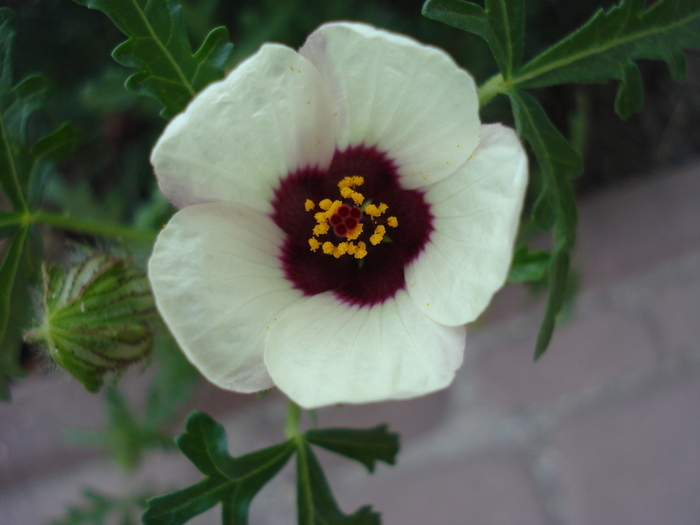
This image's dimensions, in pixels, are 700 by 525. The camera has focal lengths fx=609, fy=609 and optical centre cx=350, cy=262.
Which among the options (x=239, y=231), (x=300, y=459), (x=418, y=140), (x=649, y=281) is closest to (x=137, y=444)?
(x=300, y=459)

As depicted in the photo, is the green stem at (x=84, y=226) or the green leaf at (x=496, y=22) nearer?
the green leaf at (x=496, y=22)

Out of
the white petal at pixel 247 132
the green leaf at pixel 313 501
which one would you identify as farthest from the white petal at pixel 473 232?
the green leaf at pixel 313 501

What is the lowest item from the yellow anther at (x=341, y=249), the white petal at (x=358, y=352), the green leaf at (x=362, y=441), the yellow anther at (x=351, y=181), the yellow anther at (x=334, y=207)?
the green leaf at (x=362, y=441)

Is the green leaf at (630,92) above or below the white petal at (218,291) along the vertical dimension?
above

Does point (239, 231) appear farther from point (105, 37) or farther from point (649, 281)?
point (649, 281)

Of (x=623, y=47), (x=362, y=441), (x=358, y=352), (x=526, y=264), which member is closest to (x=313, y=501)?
(x=362, y=441)

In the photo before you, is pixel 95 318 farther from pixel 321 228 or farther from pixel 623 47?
pixel 623 47

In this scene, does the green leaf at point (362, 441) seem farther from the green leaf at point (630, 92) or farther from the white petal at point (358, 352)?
the green leaf at point (630, 92)
